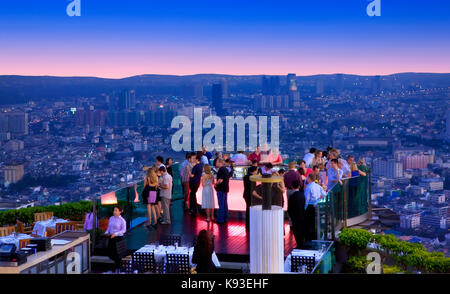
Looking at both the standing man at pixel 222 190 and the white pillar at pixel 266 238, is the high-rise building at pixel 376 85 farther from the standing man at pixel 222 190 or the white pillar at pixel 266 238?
the white pillar at pixel 266 238

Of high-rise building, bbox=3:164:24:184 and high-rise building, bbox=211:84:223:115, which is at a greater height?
high-rise building, bbox=211:84:223:115

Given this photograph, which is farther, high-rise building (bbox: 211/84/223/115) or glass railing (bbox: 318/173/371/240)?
high-rise building (bbox: 211/84/223/115)

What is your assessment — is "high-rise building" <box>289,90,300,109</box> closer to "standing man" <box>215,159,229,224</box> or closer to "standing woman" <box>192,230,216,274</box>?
"standing man" <box>215,159,229,224</box>

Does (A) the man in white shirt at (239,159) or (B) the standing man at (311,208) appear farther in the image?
(A) the man in white shirt at (239,159)

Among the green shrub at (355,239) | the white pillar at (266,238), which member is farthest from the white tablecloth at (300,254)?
the white pillar at (266,238)

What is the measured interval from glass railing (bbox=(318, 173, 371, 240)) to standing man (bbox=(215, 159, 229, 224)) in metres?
2.12

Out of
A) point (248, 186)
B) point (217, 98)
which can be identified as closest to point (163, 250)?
point (248, 186)

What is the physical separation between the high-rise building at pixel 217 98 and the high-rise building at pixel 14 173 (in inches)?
330

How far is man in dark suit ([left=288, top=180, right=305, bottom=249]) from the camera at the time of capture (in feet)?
32.7

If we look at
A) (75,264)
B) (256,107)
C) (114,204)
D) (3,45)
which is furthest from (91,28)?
(75,264)

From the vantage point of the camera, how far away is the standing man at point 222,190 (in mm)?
11773

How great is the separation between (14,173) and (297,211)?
57.5 ft

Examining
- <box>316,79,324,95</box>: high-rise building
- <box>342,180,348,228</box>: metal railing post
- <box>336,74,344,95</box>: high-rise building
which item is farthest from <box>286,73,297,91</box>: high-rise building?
<box>342,180,348,228</box>: metal railing post

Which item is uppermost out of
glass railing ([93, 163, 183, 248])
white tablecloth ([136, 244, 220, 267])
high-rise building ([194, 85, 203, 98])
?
high-rise building ([194, 85, 203, 98])
